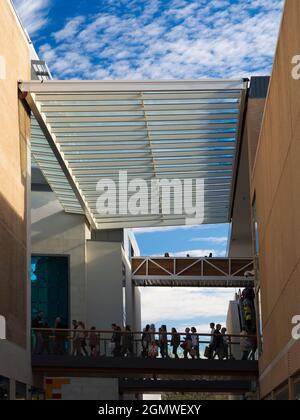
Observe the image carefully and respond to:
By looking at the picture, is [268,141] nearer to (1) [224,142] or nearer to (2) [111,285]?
(1) [224,142]

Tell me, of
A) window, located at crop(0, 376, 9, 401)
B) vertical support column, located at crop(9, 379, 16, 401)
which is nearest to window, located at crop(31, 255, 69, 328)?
vertical support column, located at crop(9, 379, 16, 401)

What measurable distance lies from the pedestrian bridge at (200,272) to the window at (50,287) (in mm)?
6616

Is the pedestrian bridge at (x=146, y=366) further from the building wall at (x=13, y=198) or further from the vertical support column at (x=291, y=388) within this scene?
the vertical support column at (x=291, y=388)

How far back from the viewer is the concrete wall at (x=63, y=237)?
38.9 m

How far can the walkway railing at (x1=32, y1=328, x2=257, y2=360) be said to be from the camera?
2703 cm

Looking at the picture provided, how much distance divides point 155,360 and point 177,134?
825 cm

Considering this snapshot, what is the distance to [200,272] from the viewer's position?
44.6 meters

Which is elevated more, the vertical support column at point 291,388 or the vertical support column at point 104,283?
the vertical support column at point 104,283

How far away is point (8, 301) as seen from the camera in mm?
24625

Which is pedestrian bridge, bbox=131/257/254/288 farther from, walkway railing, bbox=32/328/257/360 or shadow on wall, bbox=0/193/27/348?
shadow on wall, bbox=0/193/27/348

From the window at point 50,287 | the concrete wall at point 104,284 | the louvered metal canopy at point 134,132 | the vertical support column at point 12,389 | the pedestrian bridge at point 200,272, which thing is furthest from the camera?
the pedestrian bridge at point 200,272

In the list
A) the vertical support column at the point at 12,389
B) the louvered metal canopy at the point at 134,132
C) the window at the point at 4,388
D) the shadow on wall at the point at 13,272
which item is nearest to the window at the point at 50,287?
the louvered metal canopy at the point at 134,132
